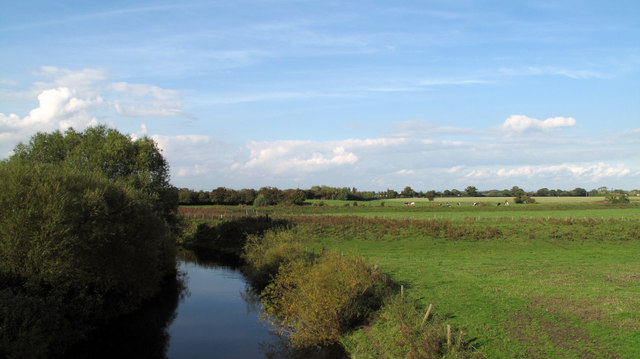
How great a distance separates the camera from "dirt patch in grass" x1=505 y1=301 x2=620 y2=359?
1448 centimetres

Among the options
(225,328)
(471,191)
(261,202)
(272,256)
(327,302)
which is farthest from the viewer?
(471,191)

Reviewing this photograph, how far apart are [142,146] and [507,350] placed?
4014cm

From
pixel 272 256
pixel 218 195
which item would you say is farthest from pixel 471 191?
pixel 272 256

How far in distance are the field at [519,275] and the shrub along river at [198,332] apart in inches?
271

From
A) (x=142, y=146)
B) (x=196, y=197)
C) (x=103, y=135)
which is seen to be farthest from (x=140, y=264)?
(x=196, y=197)

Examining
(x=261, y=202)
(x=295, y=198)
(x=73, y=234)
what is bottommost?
(x=73, y=234)

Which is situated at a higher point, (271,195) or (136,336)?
(271,195)

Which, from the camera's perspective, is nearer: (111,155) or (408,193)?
(111,155)

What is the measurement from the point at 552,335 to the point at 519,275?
1183 centimetres

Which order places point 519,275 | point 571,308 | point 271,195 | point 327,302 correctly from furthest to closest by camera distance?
point 271,195, point 519,275, point 327,302, point 571,308

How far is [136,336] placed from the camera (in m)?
24.0

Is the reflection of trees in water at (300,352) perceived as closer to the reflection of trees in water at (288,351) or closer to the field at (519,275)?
the reflection of trees in water at (288,351)

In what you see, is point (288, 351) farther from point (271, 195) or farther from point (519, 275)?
point (271, 195)

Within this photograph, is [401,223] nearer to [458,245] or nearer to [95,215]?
[458,245]
